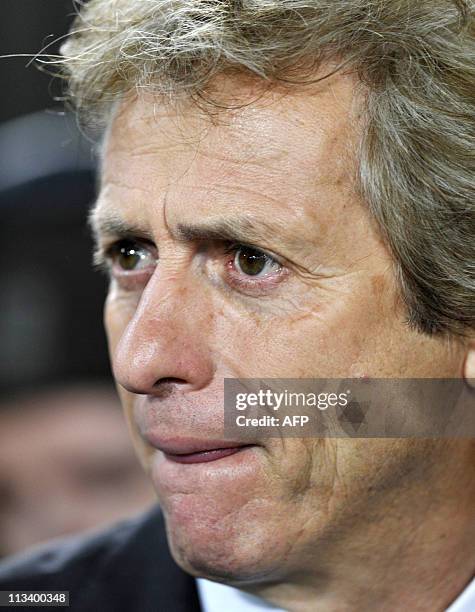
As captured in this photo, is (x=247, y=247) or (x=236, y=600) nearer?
(x=247, y=247)

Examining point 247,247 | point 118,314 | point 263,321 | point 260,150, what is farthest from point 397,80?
point 118,314

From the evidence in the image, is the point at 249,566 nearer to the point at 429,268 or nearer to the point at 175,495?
the point at 175,495

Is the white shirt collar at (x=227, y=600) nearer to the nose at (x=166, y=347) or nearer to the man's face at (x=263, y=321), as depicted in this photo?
the man's face at (x=263, y=321)

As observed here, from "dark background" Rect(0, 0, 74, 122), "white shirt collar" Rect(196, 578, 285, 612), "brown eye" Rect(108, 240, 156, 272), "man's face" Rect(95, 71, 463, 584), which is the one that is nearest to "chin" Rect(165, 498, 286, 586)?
"man's face" Rect(95, 71, 463, 584)

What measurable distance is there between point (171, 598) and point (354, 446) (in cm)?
70

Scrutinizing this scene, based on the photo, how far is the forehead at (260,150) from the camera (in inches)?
75.6

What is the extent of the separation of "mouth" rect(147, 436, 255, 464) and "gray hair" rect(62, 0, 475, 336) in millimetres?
448

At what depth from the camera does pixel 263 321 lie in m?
1.95

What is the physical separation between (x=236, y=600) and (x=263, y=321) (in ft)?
2.32

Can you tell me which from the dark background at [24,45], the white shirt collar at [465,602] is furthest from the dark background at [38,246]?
the white shirt collar at [465,602]

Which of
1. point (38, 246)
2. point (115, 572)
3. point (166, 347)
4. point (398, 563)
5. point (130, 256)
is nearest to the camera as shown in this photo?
point (166, 347)

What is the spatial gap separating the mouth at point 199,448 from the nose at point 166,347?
0.36 ft

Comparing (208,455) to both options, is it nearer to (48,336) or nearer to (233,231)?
(233,231)

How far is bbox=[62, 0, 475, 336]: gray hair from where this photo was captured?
1960 mm
